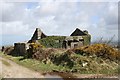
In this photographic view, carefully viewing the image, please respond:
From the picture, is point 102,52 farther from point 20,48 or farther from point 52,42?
point 20,48

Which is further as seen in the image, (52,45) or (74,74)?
(52,45)

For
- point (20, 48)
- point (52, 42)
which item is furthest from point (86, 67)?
point (20, 48)

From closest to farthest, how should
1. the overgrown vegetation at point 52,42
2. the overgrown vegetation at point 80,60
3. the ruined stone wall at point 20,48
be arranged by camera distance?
the overgrown vegetation at point 80,60 < the ruined stone wall at point 20,48 < the overgrown vegetation at point 52,42

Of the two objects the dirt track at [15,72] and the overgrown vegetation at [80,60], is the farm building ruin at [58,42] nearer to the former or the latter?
the overgrown vegetation at [80,60]

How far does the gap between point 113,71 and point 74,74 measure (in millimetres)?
5235

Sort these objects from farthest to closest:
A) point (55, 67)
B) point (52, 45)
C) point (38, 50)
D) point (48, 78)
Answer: point (52, 45)
point (38, 50)
point (55, 67)
point (48, 78)

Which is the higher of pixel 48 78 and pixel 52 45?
pixel 52 45

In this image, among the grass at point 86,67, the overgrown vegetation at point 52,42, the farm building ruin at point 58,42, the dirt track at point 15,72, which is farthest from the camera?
the overgrown vegetation at point 52,42

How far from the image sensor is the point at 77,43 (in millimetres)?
53938

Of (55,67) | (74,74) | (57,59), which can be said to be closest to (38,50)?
(57,59)

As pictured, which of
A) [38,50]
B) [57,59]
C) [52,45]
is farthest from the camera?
[52,45]

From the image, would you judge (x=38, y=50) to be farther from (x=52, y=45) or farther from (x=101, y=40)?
(x=101, y=40)

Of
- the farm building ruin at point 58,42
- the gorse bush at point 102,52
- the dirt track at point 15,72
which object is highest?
the farm building ruin at point 58,42

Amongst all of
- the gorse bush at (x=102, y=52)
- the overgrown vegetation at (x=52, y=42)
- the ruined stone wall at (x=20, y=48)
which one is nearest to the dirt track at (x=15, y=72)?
the gorse bush at (x=102, y=52)
